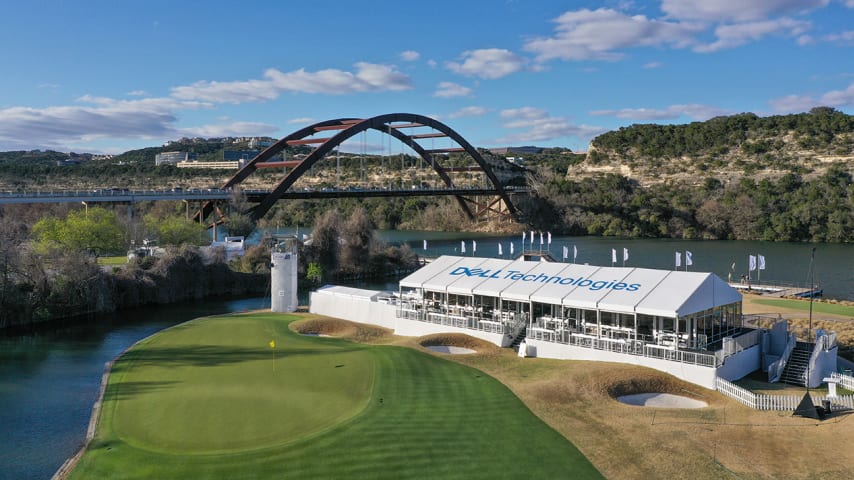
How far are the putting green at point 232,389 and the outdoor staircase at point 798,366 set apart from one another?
667 inches

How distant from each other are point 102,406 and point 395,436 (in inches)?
446

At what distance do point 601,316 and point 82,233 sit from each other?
4848cm

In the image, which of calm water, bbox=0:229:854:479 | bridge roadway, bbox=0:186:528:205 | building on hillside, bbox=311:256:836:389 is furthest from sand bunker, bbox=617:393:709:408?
bridge roadway, bbox=0:186:528:205

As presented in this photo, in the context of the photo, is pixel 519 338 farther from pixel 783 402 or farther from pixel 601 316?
pixel 783 402

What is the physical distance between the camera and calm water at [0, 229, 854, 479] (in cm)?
2044

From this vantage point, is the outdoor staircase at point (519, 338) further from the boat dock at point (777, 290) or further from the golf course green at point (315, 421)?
the boat dock at point (777, 290)

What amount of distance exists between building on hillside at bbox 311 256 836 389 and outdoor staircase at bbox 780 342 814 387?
0.51 meters

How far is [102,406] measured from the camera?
2302 cm

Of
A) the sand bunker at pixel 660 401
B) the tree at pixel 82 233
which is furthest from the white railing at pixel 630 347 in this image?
the tree at pixel 82 233

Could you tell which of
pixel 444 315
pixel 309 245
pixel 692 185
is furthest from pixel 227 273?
pixel 692 185

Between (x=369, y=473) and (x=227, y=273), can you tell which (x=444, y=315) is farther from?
(x=227, y=273)

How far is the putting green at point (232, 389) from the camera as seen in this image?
1967cm

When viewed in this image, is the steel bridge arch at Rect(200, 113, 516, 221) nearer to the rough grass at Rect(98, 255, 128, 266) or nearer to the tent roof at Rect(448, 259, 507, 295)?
the rough grass at Rect(98, 255, 128, 266)

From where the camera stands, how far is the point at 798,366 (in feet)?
88.5
